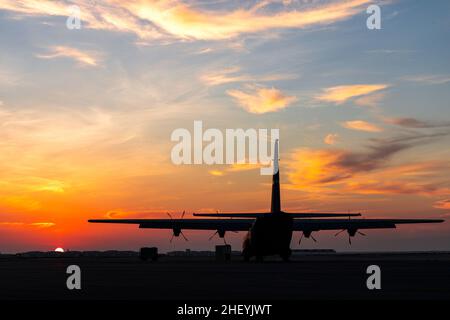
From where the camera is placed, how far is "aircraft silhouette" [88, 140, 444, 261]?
2613 inches

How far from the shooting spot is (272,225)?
65.9m

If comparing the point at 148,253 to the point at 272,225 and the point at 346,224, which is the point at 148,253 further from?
the point at 272,225

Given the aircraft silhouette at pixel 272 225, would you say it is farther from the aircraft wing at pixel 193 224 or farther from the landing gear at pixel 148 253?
the landing gear at pixel 148 253

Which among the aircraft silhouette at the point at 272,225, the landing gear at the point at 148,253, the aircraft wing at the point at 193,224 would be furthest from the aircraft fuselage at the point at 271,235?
the landing gear at the point at 148,253

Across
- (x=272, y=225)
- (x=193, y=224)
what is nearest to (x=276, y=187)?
(x=272, y=225)

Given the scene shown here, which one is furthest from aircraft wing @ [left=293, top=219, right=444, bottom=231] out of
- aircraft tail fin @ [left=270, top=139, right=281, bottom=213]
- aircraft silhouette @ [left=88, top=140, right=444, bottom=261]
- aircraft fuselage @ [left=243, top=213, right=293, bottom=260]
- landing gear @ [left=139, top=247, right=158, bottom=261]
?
landing gear @ [left=139, top=247, right=158, bottom=261]

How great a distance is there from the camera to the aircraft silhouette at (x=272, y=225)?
66375 mm

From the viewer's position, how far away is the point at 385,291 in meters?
29.7

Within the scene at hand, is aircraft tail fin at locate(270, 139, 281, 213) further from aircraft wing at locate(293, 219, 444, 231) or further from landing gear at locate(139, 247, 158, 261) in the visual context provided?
landing gear at locate(139, 247, 158, 261)

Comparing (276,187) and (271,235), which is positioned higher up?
(276,187)

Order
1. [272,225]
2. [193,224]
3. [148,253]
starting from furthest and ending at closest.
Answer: [148,253], [193,224], [272,225]

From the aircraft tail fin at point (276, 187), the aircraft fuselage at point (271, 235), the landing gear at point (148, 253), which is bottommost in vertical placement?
the landing gear at point (148, 253)
